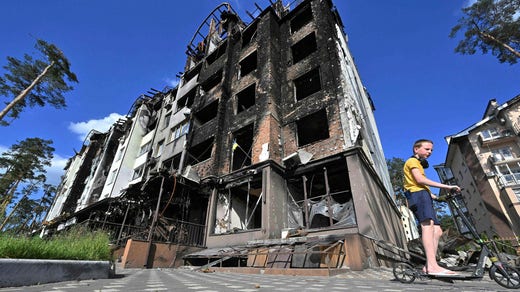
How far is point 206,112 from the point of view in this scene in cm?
1767

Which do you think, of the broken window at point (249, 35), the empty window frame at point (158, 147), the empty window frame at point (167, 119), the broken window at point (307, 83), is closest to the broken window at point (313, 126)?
the broken window at point (307, 83)

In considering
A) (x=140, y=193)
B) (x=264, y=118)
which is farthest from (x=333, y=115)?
(x=140, y=193)

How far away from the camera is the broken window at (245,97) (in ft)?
50.5

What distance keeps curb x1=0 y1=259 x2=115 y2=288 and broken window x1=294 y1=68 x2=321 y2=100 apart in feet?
41.8

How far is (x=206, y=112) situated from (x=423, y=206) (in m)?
16.4

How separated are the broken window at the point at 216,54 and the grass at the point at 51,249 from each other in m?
19.0

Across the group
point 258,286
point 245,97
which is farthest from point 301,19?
point 258,286

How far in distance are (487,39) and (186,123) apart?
79.0ft

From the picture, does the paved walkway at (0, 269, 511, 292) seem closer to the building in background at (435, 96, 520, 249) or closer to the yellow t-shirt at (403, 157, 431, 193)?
the yellow t-shirt at (403, 157, 431, 193)

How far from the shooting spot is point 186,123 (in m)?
19.5

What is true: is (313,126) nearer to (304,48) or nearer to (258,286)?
(304,48)

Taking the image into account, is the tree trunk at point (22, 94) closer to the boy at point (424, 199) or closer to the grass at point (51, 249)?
the grass at point (51, 249)

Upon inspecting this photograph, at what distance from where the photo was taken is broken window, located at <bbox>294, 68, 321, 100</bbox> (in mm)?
13763

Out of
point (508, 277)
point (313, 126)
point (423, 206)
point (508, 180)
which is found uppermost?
point (508, 180)
